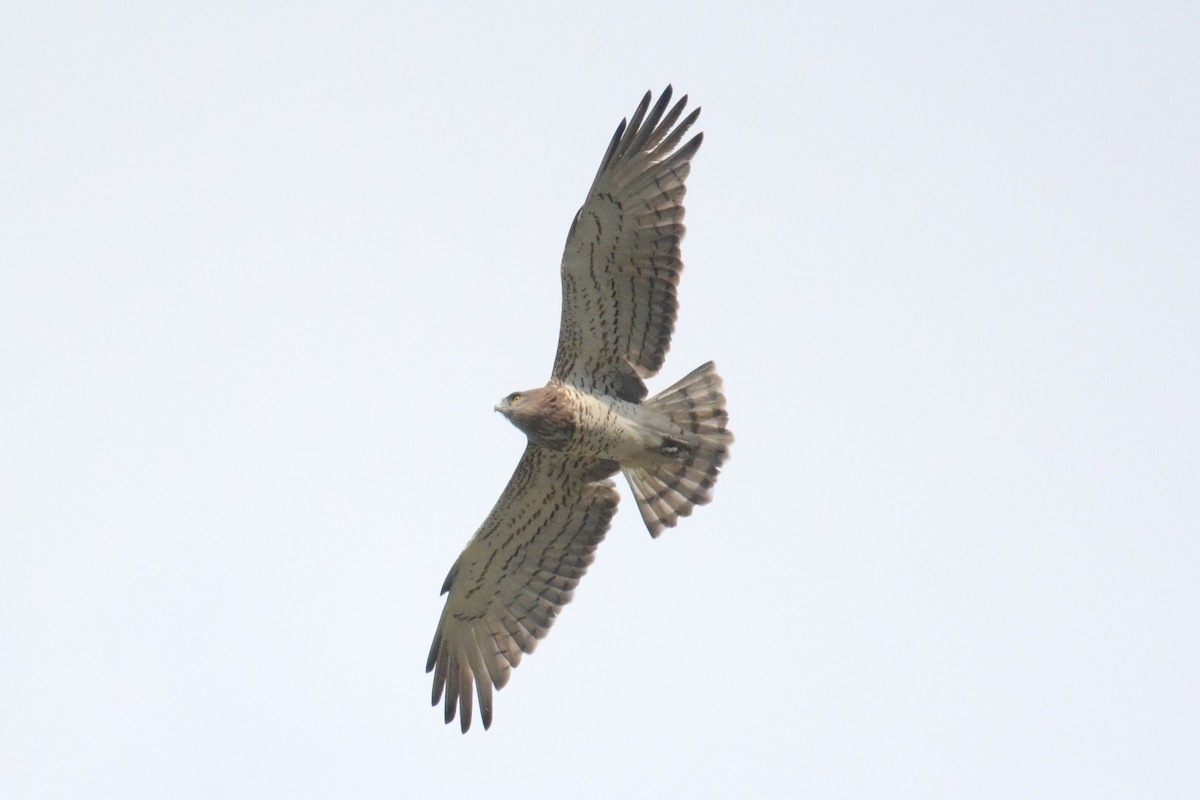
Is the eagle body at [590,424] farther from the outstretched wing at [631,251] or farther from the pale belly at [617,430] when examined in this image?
the outstretched wing at [631,251]

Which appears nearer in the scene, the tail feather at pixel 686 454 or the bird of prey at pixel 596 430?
the bird of prey at pixel 596 430

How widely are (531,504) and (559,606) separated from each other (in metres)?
0.86

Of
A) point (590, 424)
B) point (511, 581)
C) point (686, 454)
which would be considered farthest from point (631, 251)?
point (511, 581)

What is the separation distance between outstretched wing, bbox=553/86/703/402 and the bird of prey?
0.01 meters

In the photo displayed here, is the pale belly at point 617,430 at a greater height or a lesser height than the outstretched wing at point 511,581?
greater

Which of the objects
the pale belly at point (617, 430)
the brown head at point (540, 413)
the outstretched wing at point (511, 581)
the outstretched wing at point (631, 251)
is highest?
the outstretched wing at point (631, 251)

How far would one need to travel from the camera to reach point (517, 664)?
13031 mm

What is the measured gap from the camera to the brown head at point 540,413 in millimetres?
12133

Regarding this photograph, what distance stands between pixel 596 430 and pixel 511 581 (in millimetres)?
1598

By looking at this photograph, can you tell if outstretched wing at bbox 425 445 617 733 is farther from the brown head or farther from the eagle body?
the brown head

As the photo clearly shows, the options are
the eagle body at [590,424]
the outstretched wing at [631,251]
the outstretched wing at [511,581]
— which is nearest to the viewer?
the outstretched wing at [631,251]

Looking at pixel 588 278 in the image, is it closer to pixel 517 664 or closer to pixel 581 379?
pixel 581 379

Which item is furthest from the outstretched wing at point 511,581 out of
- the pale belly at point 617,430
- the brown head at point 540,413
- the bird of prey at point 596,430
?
the brown head at point 540,413

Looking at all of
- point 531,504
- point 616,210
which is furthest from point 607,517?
point 616,210
